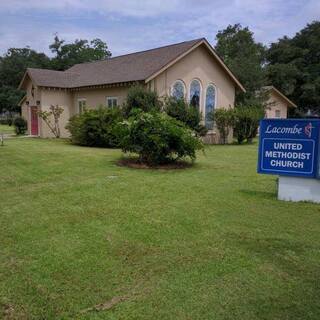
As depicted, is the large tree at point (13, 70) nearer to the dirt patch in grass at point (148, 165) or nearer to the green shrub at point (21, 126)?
the green shrub at point (21, 126)

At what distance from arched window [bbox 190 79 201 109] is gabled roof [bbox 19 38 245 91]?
199 cm

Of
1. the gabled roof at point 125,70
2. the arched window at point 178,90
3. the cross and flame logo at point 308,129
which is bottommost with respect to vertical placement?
the cross and flame logo at point 308,129

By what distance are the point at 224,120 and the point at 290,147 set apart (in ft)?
50.8

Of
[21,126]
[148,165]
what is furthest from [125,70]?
[148,165]

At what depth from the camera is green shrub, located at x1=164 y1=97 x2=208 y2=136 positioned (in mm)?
19656

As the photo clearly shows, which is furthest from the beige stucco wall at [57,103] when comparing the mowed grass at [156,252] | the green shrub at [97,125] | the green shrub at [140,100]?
the mowed grass at [156,252]

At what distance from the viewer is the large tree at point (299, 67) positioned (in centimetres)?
4453

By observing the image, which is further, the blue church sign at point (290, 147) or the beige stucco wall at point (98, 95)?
the beige stucco wall at point (98, 95)

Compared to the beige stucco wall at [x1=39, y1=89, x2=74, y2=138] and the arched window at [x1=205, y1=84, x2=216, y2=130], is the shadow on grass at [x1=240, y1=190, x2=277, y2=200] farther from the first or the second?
the beige stucco wall at [x1=39, y1=89, x2=74, y2=138]

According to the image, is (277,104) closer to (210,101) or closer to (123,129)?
(210,101)

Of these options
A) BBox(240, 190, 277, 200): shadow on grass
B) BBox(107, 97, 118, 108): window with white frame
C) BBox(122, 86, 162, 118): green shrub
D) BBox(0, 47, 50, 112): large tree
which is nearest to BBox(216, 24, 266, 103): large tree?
BBox(107, 97, 118, 108): window with white frame

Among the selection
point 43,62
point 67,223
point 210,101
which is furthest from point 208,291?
point 43,62

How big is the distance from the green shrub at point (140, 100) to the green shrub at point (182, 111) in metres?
0.61

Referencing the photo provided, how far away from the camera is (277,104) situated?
37.8 m
